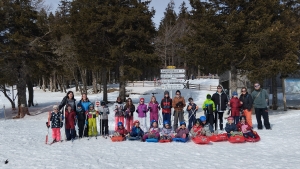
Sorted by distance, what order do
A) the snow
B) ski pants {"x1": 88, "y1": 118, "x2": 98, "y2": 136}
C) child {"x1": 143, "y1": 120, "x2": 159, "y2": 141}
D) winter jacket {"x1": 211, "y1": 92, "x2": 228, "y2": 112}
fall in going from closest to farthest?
the snow < child {"x1": 143, "y1": 120, "x2": 159, "y2": 141} < ski pants {"x1": 88, "y1": 118, "x2": 98, "y2": 136} < winter jacket {"x1": 211, "y1": 92, "x2": 228, "y2": 112}

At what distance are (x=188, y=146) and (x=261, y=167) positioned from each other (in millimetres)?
2948

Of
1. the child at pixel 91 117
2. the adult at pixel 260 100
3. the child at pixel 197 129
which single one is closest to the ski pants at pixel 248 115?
the adult at pixel 260 100

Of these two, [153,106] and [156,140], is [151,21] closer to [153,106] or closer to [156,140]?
[153,106]

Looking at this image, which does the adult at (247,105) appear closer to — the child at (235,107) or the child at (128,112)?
the child at (235,107)

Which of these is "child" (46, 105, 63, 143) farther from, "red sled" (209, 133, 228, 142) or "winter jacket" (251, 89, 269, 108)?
"winter jacket" (251, 89, 269, 108)

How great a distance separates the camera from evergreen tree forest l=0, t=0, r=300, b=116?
1661cm

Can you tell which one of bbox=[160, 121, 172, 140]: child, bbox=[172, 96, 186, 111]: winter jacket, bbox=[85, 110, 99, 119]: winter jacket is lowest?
bbox=[160, 121, 172, 140]: child

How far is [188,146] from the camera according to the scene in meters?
9.95

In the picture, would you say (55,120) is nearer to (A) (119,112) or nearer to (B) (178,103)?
(A) (119,112)

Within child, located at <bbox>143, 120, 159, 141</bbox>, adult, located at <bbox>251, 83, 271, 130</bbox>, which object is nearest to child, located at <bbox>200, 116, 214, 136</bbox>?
child, located at <bbox>143, 120, 159, 141</bbox>

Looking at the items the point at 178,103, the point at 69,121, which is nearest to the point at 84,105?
the point at 69,121

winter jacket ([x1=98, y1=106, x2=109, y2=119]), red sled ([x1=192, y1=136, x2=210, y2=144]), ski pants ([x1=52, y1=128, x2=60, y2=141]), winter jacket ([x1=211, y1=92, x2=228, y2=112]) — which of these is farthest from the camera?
winter jacket ([x1=211, y1=92, x2=228, y2=112])

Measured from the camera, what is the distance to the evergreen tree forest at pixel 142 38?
16.6m

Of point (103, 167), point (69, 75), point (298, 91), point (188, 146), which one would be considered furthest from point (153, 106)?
point (69, 75)
